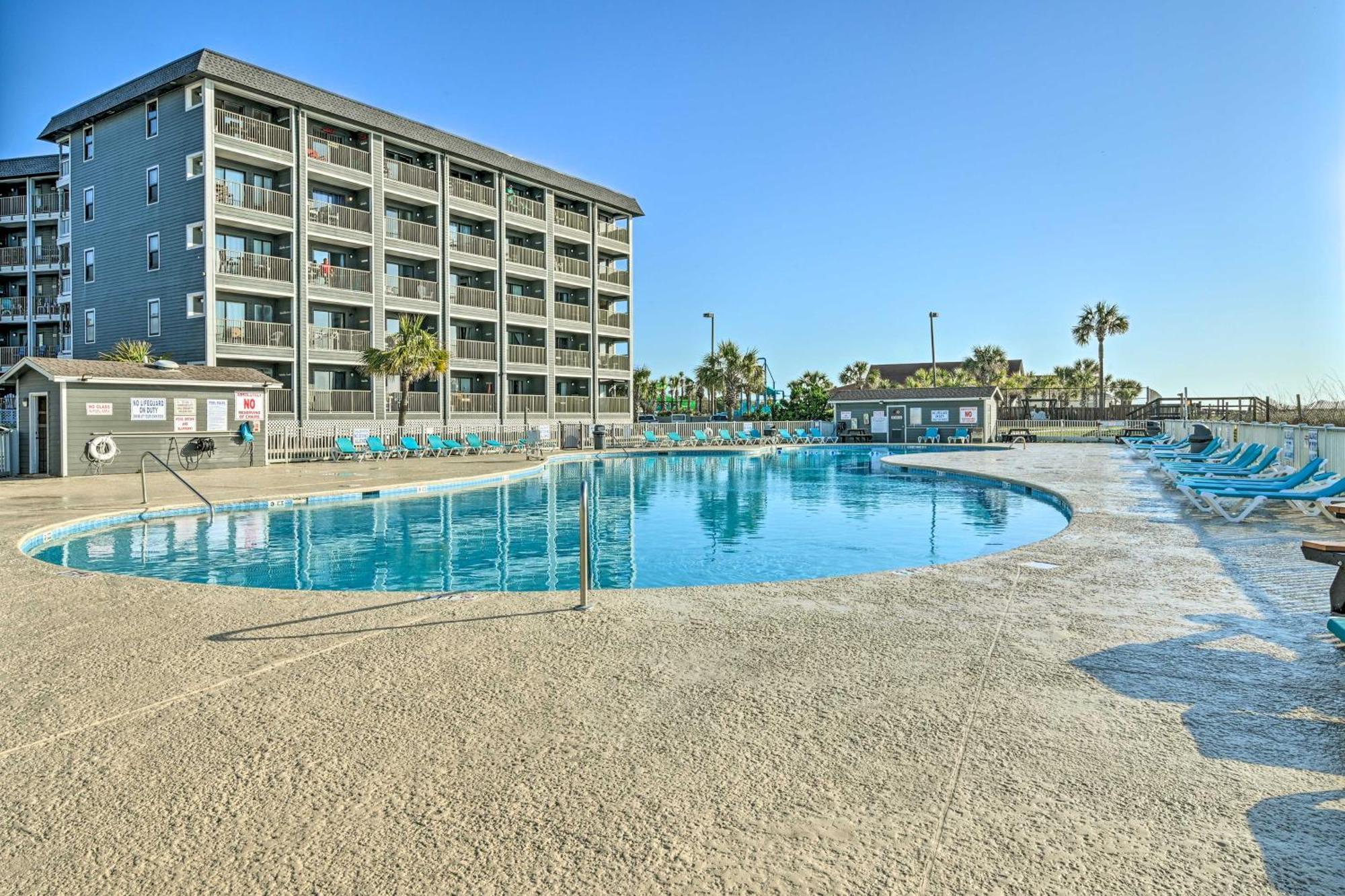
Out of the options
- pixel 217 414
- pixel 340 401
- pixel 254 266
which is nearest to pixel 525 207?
pixel 340 401

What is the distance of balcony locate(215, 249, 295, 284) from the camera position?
27922 mm

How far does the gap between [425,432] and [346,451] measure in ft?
16.6

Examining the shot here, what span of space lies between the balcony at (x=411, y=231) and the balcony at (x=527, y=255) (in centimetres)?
448

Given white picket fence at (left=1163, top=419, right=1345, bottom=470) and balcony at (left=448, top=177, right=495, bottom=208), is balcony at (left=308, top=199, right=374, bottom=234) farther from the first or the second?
white picket fence at (left=1163, top=419, right=1345, bottom=470)

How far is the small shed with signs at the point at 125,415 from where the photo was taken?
19.7 meters

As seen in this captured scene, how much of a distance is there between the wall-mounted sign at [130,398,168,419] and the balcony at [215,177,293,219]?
969 centimetres

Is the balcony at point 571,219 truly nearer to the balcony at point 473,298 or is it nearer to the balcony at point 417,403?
the balcony at point 473,298

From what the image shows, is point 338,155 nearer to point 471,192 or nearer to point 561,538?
point 471,192

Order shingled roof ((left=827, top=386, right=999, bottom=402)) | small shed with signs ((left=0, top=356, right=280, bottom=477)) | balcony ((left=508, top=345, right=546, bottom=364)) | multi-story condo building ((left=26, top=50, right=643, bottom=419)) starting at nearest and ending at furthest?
1. small shed with signs ((left=0, top=356, right=280, bottom=477))
2. multi-story condo building ((left=26, top=50, right=643, bottom=419))
3. balcony ((left=508, top=345, right=546, bottom=364))
4. shingled roof ((left=827, top=386, right=999, bottom=402))

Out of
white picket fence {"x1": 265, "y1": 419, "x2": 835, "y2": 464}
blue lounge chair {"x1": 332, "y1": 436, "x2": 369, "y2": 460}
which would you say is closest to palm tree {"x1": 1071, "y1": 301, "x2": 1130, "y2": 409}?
white picket fence {"x1": 265, "y1": 419, "x2": 835, "y2": 464}

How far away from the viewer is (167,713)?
4.14 metres

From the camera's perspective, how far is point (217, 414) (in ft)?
74.4

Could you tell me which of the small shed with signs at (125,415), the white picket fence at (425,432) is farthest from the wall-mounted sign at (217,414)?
the white picket fence at (425,432)

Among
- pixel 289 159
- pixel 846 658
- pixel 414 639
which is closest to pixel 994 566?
pixel 846 658
